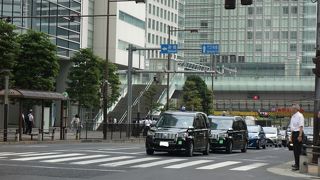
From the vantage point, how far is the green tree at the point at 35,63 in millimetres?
41656

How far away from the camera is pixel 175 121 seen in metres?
24.0

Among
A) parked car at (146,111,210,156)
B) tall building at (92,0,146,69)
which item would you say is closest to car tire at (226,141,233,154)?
parked car at (146,111,210,156)

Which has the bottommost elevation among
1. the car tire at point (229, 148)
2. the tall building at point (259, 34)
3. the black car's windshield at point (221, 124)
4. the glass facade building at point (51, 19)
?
the car tire at point (229, 148)

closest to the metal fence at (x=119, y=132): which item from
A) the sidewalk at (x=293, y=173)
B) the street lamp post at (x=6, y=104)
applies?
the street lamp post at (x=6, y=104)

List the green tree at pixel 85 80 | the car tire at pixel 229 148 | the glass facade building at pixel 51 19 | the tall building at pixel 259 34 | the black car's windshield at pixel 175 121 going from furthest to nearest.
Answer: the tall building at pixel 259 34 < the glass facade building at pixel 51 19 < the green tree at pixel 85 80 < the car tire at pixel 229 148 < the black car's windshield at pixel 175 121

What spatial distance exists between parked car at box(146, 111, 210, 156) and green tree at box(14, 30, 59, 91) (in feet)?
64.2

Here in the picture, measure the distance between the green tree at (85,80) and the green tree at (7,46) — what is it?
17.2 m

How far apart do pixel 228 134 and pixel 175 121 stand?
4.64m

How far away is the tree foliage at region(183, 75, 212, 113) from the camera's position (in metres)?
73.0

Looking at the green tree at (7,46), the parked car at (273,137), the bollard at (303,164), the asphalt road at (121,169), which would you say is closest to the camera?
the asphalt road at (121,169)

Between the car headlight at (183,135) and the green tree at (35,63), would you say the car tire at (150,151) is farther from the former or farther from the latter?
the green tree at (35,63)

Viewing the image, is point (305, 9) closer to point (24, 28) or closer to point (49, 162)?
point (24, 28)

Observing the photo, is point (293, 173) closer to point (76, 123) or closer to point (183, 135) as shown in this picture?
point (183, 135)

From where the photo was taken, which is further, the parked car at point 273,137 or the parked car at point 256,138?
the parked car at point 273,137
